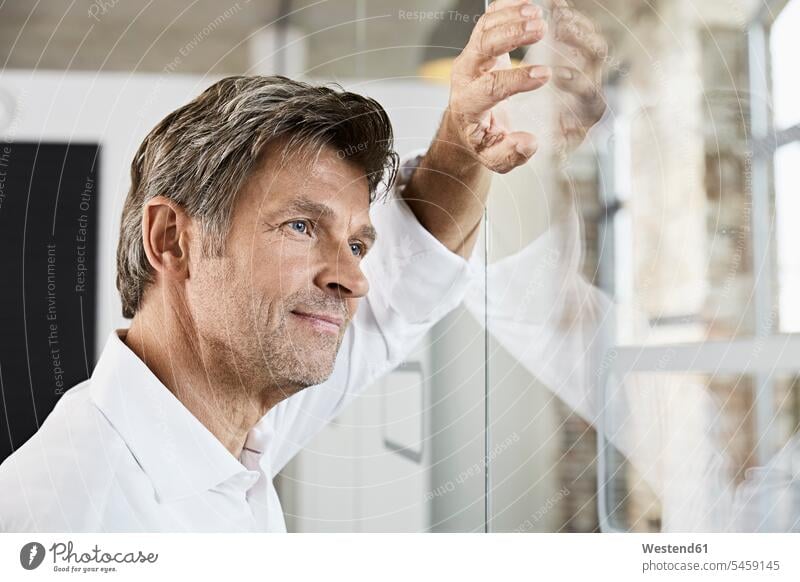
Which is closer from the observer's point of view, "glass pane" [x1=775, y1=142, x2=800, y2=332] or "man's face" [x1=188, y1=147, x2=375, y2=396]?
"man's face" [x1=188, y1=147, x2=375, y2=396]

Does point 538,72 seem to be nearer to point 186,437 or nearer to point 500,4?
point 500,4

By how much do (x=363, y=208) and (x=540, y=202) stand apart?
0.16 m

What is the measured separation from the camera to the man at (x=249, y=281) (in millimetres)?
620

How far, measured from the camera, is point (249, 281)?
63 centimetres

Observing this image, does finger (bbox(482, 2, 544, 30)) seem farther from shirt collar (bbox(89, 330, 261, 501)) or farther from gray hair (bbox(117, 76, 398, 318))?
shirt collar (bbox(89, 330, 261, 501))

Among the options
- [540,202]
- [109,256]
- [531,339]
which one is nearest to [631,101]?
[540,202]

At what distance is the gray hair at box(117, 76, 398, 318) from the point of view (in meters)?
0.62

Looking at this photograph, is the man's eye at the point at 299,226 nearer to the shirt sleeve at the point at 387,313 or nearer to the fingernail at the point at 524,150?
the shirt sleeve at the point at 387,313

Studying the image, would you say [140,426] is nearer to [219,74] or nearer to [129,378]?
[129,378]

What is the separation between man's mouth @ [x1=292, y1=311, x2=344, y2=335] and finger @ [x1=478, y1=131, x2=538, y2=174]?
0.61ft

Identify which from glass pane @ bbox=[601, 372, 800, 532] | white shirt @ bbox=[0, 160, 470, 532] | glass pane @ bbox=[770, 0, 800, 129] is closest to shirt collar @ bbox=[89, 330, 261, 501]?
white shirt @ bbox=[0, 160, 470, 532]

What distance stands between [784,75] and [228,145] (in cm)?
52

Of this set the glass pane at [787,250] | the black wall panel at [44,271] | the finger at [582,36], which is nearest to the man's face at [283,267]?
the black wall panel at [44,271]

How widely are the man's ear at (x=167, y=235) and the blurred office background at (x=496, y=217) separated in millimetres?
42
